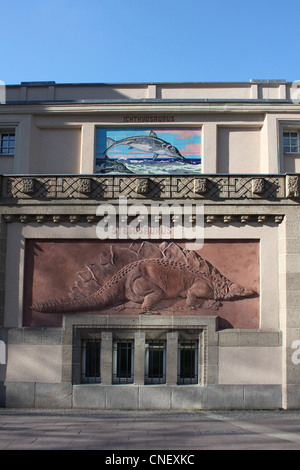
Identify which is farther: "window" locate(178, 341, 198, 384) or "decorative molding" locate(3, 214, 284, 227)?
"decorative molding" locate(3, 214, 284, 227)

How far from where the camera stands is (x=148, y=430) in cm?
1077

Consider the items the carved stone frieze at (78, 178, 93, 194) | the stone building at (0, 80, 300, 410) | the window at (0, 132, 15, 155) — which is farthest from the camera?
the window at (0, 132, 15, 155)

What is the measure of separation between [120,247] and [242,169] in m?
5.04

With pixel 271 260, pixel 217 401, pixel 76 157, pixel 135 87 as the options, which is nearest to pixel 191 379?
pixel 217 401

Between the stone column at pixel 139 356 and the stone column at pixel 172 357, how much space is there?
0.68 m

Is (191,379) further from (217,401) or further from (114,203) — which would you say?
(114,203)

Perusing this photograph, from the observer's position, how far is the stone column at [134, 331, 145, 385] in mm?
13570

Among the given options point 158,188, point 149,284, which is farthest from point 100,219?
point 149,284

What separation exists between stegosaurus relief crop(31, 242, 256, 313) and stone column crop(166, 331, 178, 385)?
2.93 feet

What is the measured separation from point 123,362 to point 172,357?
1.38m

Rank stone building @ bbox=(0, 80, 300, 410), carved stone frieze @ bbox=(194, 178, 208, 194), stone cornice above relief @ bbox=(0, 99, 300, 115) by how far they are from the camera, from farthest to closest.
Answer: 1. stone cornice above relief @ bbox=(0, 99, 300, 115)
2. carved stone frieze @ bbox=(194, 178, 208, 194)
3. stone building @ bbox=(0, 80, 300, 410)

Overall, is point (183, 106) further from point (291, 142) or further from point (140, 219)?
point (140, 219)

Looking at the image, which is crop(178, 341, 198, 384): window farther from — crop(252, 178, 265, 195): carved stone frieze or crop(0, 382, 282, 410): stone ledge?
crop(252, 178, 265, 195): carved stone frieze

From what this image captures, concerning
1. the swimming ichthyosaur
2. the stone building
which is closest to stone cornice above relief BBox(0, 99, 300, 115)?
the swimming ichthyosaur
